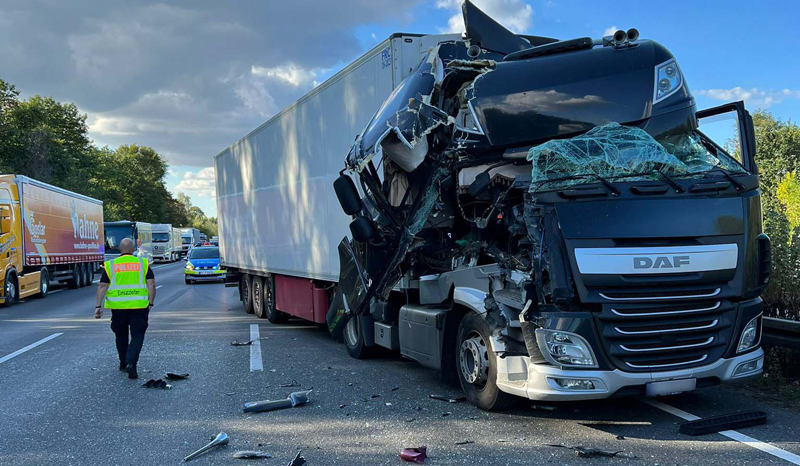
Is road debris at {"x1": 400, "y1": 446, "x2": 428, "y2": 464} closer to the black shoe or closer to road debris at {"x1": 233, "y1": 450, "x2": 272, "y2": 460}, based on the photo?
road debris at {"x1": 233, "y1": 450, "x2": 272, "y2": 460}

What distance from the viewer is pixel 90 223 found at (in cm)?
2859

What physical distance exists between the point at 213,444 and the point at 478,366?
86.0 inches

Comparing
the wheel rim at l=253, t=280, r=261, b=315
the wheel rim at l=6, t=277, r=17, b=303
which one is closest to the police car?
the wheel rim at l=6, t=277, r=17, b=303

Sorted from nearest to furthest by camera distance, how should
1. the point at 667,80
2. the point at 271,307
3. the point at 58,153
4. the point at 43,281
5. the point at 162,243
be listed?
the point at 667,80 → the point at 271,307 → the point at 43,281 → the point at 58,153 → the point at 162,243

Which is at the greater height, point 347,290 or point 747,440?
point 347,290

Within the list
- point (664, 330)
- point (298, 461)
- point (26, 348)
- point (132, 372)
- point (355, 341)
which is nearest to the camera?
point (298, 461)

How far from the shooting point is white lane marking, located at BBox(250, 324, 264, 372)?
813 cm

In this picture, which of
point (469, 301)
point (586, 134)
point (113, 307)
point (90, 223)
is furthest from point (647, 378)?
point (90, 223)

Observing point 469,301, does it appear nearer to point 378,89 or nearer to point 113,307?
point 378,89

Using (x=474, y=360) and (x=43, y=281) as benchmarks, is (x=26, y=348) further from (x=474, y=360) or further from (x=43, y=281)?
(x=43, y=281)

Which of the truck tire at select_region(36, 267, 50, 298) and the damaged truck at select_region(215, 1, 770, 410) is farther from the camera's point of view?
the truck tire at select_region(36, 267, 50, 298)

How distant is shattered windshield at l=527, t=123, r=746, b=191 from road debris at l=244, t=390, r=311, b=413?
305cm

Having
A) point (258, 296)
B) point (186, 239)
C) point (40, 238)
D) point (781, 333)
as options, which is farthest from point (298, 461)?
point (186, 239)

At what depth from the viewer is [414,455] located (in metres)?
4.52
